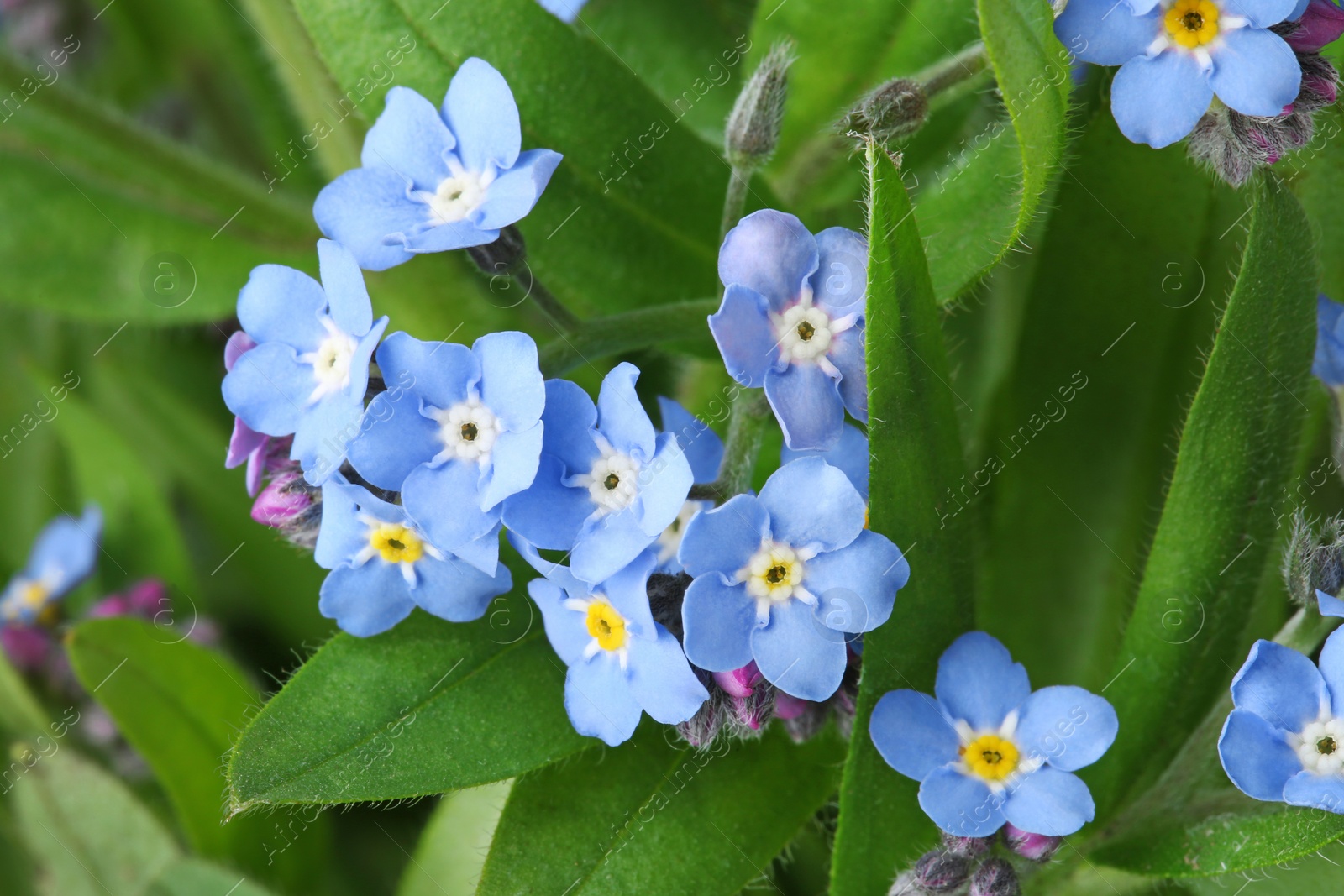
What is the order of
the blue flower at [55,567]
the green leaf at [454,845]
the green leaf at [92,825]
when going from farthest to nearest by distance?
1. the blue flower at [55,567]
2. the green leaf at [92,825]
3. the green leaf at [454,845]

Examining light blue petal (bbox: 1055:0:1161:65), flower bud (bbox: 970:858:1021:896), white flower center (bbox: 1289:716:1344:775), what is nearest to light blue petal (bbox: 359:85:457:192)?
light blue petal (bbox: 1055:0:1161:65)

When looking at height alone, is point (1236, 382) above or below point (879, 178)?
below

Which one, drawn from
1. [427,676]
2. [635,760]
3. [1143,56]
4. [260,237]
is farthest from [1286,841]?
[260,237]

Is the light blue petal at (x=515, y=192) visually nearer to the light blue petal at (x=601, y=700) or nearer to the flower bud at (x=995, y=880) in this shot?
the light blue petal at (x=601, y=700)

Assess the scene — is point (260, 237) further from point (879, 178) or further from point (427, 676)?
point (879, 178)

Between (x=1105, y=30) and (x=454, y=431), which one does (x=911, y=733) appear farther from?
(x=1105, y=30)

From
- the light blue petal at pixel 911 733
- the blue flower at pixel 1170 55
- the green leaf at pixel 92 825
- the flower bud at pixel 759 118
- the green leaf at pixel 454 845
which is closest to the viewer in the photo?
the blue flower at pixel 1170 55

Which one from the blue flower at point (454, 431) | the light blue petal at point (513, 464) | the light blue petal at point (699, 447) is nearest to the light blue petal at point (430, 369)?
the blue flower at point (454, 431)

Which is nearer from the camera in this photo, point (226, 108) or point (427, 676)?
point (427, 676)

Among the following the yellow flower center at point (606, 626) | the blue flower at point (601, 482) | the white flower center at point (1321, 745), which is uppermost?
the blue flower at point (601, 482)
